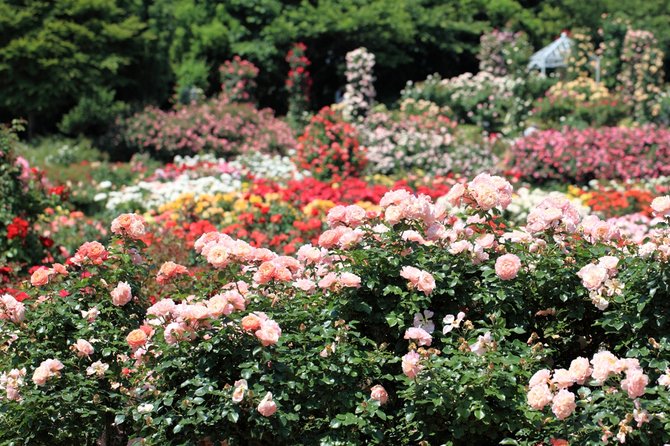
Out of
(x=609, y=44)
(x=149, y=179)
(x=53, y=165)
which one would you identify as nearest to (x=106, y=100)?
(x=53, y=165)

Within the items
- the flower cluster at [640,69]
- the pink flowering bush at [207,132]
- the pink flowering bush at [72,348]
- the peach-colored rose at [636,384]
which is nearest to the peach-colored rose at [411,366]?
the peach-colored rose at [636,384]

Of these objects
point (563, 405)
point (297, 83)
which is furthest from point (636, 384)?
point (297, 83)

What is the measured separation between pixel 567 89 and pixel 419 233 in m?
12.1

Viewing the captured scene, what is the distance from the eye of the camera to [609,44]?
1761cm

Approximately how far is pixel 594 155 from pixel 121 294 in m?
8.55

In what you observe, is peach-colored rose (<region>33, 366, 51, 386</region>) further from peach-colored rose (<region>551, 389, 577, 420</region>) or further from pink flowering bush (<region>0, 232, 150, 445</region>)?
peach-colored rose (<region>551, 389, 577, 420</region>)

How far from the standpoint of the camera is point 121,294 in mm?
3262

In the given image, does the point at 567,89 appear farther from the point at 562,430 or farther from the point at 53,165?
the point at 562,430

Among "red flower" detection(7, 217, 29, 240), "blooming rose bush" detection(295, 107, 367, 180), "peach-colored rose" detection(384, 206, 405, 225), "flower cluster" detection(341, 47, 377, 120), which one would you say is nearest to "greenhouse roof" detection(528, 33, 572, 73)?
"flower cluster" detection(341, 47, 377, 120)

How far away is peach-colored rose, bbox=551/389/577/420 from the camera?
103 inches

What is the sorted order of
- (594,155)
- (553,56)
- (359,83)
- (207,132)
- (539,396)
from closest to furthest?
(539,396) → (594,155) → (207,132) → (359,83) → (553,56)

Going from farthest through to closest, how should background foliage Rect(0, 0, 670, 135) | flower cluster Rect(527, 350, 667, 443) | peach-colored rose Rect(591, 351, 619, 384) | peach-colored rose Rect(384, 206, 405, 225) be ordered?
background foliage Rect(0, 0, 670, 135) < peach-colored rose Rect(384, 206, 405, 225) < peach-colored rose Rect(591, 351, 619, 384) < flower cluster Rect(527, 350, 667, 443)

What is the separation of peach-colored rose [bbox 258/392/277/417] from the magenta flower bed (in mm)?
8369

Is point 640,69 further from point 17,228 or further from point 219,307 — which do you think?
point 219,307
